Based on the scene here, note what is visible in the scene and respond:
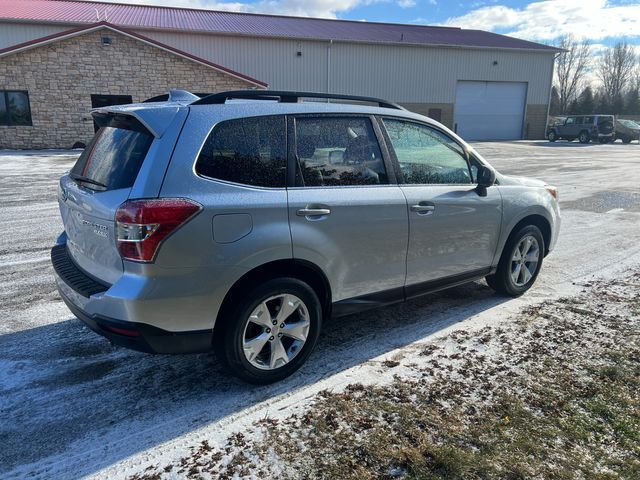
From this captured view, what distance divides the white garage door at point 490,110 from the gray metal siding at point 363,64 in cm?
64

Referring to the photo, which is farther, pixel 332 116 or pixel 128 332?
pixel 332 116

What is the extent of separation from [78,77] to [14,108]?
10.1 ft

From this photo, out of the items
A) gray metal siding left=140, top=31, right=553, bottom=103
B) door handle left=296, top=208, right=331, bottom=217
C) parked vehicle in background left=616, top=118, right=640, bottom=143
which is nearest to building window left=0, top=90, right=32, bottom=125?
gray metal siding left=140, top=31, right=553, bottom=103

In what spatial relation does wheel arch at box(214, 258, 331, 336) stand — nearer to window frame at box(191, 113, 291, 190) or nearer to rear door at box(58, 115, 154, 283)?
window frame at box(191, 113, 291, 190)

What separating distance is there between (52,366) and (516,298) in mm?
4167

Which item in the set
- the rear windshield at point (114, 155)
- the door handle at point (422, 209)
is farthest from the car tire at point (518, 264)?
the rear windshield at point (114, 155)

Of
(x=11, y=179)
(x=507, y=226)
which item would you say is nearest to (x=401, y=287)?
(x=507, y=226)

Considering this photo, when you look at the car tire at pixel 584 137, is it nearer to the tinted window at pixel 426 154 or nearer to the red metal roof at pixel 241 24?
the red metal roof at pixel 241 24

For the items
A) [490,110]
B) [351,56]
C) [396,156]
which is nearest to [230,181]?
[396,156]

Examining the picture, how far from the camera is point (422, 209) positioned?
3939 millimetres

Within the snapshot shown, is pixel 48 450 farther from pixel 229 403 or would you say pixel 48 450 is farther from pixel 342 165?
pixel 342 165

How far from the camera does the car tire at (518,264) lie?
483 centimetres

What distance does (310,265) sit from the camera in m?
3.40

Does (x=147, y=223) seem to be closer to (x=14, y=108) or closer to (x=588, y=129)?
(x=14, y=108)
